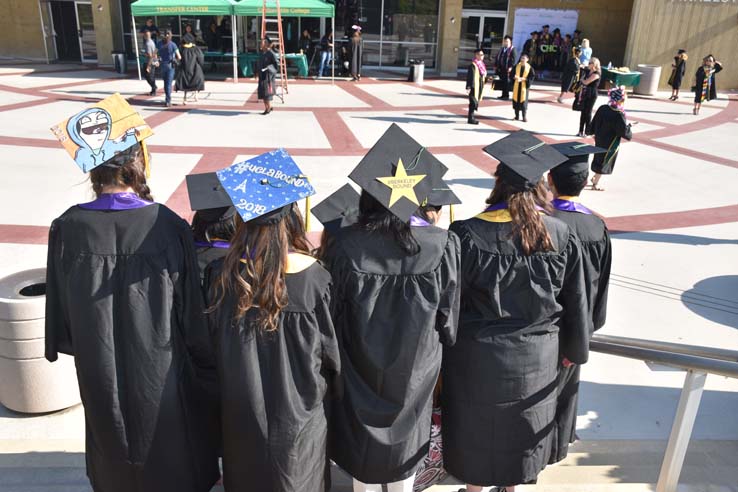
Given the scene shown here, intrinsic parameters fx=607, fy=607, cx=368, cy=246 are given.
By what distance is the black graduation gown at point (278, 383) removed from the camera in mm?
2469

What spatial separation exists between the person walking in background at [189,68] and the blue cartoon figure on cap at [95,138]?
1425 cm

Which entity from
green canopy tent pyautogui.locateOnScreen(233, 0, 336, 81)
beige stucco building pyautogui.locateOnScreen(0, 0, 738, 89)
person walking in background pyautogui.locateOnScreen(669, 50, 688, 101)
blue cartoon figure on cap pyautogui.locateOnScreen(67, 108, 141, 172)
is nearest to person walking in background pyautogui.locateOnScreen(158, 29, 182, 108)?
green canopy tent pyautogui.locateOnScreen(233, 0, 336, 81)

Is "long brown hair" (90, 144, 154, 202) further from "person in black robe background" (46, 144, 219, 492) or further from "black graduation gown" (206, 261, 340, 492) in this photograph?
"black graduation gown" (206, 261, 340, 492)

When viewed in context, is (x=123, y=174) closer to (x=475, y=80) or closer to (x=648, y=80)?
(x=475, y=80)

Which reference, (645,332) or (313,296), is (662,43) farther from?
(313,296)

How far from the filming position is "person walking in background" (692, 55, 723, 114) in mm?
17219

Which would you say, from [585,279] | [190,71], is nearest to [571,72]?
[190,71]

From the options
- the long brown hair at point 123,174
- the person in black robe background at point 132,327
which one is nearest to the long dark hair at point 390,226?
the person in black robe background at point 132,327

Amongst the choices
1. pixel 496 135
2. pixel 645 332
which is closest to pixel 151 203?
pixel 645 332

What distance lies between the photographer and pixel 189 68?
16.2m

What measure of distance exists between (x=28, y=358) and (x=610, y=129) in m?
8.78

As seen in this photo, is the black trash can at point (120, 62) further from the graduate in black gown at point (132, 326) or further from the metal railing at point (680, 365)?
the metal railing at point (680, 365)

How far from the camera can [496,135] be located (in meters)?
14.0

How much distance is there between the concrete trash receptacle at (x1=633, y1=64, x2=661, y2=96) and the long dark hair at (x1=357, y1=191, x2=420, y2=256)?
2159cm
